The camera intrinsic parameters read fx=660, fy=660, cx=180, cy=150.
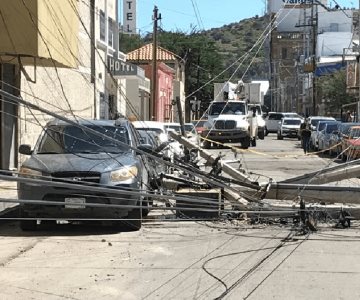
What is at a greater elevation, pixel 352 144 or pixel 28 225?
pixel 352 144

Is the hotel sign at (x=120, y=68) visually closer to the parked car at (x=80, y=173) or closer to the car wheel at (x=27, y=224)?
the parked car at (x=80, y=173)

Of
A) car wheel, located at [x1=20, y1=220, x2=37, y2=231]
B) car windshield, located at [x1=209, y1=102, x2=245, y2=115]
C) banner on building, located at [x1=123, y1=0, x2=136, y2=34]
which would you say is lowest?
car wheel, located at [x1=20, y1=220, x2=37, y2=231]

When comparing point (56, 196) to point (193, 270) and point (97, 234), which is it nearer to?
point (97, 234)

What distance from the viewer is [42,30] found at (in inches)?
594

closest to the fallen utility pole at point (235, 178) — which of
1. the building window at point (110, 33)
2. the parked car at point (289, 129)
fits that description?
the building window at point (110, 33)

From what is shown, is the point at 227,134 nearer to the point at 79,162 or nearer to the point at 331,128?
the point at 331,128

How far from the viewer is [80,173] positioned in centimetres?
1011

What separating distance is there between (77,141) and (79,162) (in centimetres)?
113

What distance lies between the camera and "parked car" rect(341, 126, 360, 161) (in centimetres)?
2231

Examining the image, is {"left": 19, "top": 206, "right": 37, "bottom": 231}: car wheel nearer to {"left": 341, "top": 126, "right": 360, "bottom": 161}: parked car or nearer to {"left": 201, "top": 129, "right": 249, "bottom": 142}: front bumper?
{"left": 341, "top": 126, "right": 360, "bottom": 161}: parked car

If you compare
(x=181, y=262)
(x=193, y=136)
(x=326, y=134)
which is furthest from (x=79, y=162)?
(x=326, y=134)

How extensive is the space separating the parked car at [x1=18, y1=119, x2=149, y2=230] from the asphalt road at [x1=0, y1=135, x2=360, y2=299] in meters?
0.39

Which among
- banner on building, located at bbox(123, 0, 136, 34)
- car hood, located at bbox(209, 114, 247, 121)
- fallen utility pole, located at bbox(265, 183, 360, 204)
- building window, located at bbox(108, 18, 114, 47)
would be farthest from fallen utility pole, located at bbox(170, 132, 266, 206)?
banner on building, located at bbox(123, 0, 136, 34)

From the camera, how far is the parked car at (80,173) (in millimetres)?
10031
